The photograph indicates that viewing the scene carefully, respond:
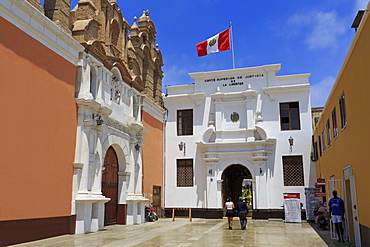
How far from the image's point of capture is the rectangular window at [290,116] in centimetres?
1983

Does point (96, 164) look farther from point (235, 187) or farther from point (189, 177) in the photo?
point (235, 187)

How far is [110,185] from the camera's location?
48.4 feet

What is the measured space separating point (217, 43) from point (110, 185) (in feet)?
36.0

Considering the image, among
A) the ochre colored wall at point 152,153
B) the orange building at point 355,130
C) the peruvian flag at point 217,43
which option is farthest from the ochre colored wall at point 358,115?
the peruvian flag at point 217,43

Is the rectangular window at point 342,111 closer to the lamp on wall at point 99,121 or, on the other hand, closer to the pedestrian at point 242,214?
the pedestrian at point 242,214

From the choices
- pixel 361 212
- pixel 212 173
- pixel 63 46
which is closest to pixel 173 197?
pixel 212 173

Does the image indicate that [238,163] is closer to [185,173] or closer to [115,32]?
[185,173]

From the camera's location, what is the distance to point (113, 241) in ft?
33.5

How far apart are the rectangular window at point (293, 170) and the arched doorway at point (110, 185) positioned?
937 centimetres

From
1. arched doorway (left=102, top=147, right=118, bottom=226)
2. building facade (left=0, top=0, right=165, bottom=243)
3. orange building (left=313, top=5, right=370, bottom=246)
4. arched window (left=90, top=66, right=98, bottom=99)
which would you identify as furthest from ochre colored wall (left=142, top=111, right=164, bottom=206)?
orange building (left=313, top=5, right=370, bottom=246)

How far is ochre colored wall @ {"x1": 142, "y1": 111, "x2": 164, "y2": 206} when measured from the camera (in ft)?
60.7

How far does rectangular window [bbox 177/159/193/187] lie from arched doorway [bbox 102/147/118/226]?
631cm

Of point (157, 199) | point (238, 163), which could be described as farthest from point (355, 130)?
point (157, 199)

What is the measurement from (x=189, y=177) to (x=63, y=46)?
11688 millimetres
